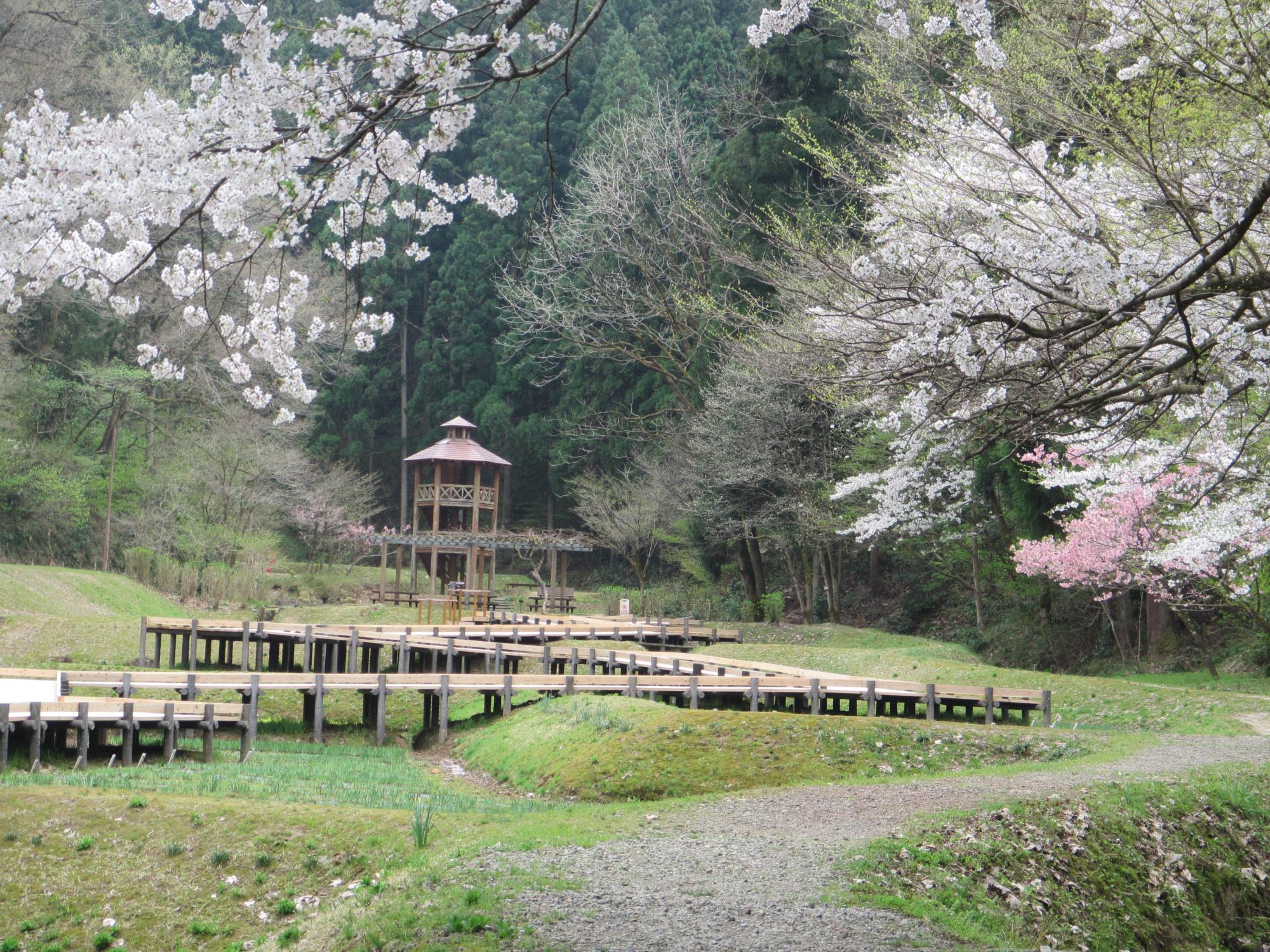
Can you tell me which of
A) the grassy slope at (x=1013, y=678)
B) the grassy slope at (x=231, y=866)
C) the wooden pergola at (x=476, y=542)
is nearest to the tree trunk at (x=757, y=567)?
the grassy slope at (x=1013, y=678)

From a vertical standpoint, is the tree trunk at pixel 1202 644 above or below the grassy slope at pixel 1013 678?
above

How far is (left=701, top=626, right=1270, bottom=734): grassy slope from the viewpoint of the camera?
48.0ft

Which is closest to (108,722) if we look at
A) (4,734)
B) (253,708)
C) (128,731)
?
Answer: (128,731)

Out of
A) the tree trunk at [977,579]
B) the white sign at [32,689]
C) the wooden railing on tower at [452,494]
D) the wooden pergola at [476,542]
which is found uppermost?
the wooden railing on tower at [452,494]

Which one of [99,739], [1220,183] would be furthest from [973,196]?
[99,739]

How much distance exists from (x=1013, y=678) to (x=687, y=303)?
14.7 m

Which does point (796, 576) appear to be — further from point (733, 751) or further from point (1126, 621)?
point (733, 751)

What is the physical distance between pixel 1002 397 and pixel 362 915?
4937 mm

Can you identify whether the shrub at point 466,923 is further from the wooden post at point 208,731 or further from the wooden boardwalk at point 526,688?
the wooden post at point 208,731

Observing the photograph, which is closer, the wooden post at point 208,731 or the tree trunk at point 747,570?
the wooden post at point 208,731

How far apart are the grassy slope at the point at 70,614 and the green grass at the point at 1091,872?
17.7m

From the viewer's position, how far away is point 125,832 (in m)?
8.89

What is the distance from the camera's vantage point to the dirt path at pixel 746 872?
5.78 metres

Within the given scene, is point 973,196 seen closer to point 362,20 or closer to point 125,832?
point 362,20
